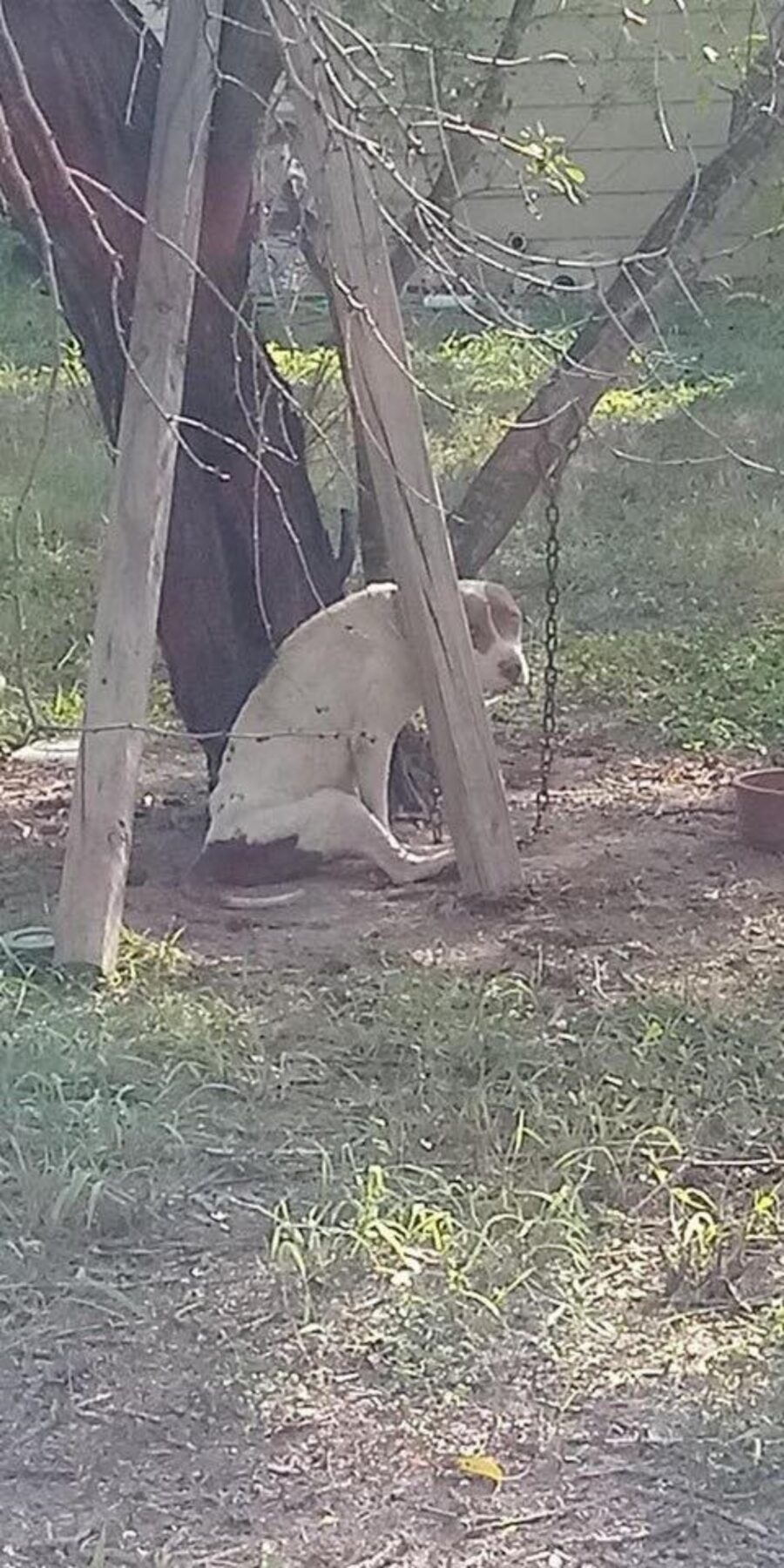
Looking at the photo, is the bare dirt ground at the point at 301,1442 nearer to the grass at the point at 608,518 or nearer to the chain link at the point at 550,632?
the chain link at the point at 550,632

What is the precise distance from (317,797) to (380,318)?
44.3 inches

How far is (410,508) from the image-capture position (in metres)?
5.07

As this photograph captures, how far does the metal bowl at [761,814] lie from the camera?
222 inches

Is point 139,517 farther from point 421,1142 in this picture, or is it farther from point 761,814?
point 761,814

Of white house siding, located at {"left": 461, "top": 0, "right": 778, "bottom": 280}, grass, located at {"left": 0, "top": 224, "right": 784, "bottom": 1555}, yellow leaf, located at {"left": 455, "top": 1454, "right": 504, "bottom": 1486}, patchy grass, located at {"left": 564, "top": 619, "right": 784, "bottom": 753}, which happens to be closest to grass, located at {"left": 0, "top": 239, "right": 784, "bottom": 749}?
patchy grass, located at {"left": 564, "top": 619, "right": 784, "bottom": 753}

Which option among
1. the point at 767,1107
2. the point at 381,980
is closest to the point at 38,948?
the point at 381,980

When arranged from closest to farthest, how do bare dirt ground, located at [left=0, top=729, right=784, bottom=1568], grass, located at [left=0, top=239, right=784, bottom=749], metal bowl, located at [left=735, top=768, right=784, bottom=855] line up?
bare dirt ground, located at [left=0, top=729, right=784, bottom=1568] → metal bowl, located at [left=735, top=768, right=784, bottom=855] → grass, located at [left=0, top=239, right=784, bottom=749]

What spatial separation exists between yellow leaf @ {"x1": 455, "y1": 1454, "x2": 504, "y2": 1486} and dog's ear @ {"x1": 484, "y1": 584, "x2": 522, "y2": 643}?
2.91 m

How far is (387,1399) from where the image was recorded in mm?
2975

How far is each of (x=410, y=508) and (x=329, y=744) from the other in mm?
651

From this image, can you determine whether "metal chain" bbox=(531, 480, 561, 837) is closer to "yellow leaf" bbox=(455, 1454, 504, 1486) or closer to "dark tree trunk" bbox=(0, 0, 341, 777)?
"dark tree trunk" bbox=(0, 0, 341, 777)

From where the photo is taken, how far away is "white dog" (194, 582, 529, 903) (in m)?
5.34

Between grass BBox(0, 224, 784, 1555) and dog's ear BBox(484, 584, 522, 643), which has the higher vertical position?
dog's ear BBox(484, 584, 522, 643)

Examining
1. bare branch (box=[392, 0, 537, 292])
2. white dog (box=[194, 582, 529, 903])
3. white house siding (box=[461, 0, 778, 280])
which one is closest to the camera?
white dog (box=[194, 582, 529, 903])
